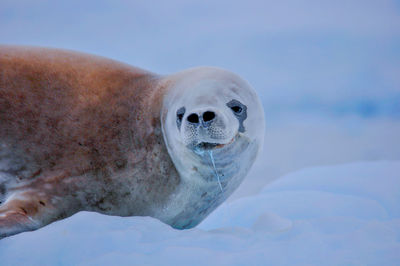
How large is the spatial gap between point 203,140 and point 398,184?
6.81 ft

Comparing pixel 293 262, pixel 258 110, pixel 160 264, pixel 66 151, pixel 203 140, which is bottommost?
pixel 160 264

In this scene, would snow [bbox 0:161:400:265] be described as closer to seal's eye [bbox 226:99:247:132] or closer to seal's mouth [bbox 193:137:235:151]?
seal's mouth [bbox 193:137:235:151]

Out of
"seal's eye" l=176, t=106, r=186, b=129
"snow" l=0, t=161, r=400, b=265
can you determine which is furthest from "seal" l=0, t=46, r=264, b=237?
"snow" l=0, t=161, r=400, b=265

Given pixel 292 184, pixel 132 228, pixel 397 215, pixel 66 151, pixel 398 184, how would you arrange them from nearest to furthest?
pixel 132 228, pixel 66 151, pixel 397 215, pixel 398 184, pixel 292 184

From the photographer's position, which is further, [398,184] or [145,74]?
[398,184]

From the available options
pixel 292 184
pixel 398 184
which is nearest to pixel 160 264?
pixel 398 184

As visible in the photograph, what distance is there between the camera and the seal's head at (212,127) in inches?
83.7

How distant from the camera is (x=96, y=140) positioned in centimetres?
246

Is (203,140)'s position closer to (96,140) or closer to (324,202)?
(96,140)

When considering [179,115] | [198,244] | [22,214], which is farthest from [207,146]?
[22,214]

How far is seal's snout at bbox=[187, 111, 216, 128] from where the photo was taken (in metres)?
2.07

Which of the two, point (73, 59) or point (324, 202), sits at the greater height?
point (73, 59)

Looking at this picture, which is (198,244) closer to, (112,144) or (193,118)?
(193,118)

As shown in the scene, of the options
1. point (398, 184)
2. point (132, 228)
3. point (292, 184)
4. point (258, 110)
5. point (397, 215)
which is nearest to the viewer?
point (132, 228)
